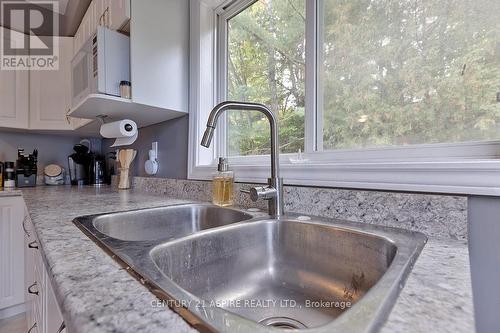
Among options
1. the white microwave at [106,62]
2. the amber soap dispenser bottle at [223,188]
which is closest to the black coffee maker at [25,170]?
the white microwave at [106,62]

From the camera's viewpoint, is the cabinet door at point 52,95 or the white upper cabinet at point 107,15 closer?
the white upper cabinet at point 107,15

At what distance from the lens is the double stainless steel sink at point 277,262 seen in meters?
0.50

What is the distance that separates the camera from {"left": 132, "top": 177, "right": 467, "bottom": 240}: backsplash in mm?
567

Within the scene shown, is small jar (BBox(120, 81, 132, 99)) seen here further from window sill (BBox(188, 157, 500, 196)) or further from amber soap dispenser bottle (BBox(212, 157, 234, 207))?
window sill (BBox(188, 157, 500, 196))

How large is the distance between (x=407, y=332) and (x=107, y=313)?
0.31 metres

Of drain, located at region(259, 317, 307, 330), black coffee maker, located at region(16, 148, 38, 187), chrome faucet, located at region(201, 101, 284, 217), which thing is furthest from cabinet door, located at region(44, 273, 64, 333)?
black coffee maker, located at region(16, 148, 38, 187)

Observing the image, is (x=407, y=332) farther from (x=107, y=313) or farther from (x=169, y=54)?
(x=169, y=54)

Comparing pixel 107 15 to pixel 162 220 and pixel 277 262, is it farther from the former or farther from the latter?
pixel 277 262

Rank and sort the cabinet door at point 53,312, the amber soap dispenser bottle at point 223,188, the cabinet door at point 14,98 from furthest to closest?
the cabinet door at point 14,98 < the amber soap dispenser bottle at point 223,188 < the cabinet door at point 53,312

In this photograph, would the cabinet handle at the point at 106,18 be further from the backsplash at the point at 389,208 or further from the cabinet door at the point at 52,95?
the backsplash at the point at 389,208

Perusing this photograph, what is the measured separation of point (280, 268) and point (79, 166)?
92.8 inches

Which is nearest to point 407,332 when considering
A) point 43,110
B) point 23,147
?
point 43,110

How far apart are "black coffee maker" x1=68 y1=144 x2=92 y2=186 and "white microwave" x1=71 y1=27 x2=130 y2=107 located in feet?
4.12

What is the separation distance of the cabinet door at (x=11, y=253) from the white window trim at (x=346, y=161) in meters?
1.36
